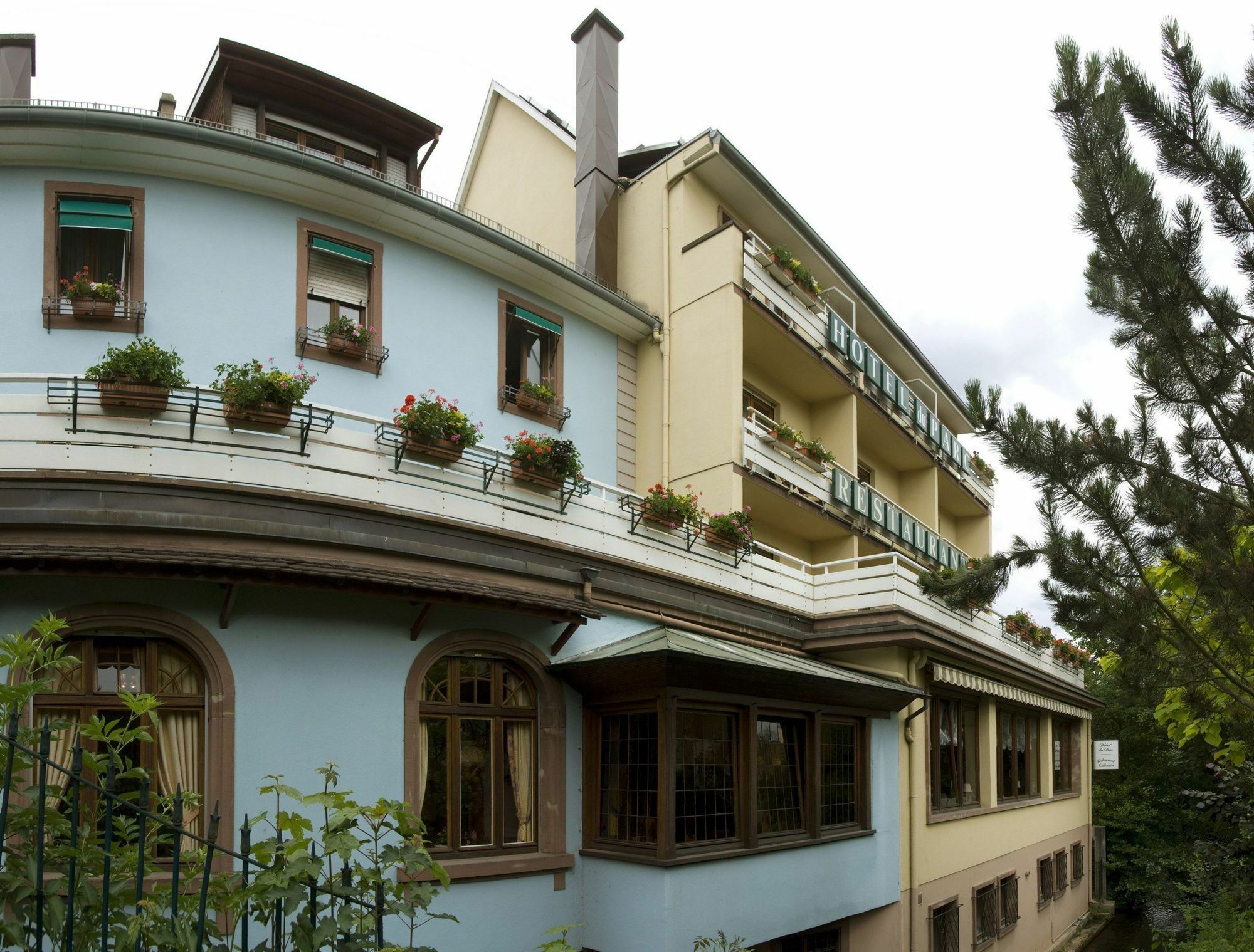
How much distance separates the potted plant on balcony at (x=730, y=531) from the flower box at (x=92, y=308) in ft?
23.3

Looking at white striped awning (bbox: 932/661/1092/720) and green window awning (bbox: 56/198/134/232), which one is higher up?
green window awning (bbox: 56/198/134/232)

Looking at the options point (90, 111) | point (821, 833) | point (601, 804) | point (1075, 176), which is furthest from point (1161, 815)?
point (90, 111)

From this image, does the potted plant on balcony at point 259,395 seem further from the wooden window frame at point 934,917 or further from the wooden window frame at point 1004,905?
the wooden window frame at point 1004,905

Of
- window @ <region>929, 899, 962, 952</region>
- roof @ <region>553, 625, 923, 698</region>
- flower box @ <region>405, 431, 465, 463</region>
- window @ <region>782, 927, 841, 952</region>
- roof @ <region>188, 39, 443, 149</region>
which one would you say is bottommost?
window @ <region>929, 899, 962, 952</region>

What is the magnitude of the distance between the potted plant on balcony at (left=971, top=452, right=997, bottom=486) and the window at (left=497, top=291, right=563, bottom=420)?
1616 centimetres

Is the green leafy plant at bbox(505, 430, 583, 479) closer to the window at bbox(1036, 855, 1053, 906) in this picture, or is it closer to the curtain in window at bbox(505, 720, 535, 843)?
the curtain in window at bbox(505, 720, 535, 843)

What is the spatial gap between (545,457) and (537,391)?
237 centimetres

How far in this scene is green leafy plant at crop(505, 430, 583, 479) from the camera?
11.0 m

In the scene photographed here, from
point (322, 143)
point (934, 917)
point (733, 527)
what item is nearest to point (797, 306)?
point (733, 527)

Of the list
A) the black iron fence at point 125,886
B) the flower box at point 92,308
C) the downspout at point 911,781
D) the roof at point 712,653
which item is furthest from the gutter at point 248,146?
the downspout at point 911,781

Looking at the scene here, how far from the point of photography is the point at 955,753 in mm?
17922

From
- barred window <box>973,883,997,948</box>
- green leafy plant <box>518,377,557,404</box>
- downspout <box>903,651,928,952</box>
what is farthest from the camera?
barred window <box>973,883,997,948</box>

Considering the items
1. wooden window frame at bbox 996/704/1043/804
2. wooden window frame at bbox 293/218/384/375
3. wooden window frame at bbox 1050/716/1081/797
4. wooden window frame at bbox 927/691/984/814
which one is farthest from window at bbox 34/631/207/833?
wooden window frame at bbox 1050/716/1081/797

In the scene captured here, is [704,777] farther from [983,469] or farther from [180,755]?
[983,469]
